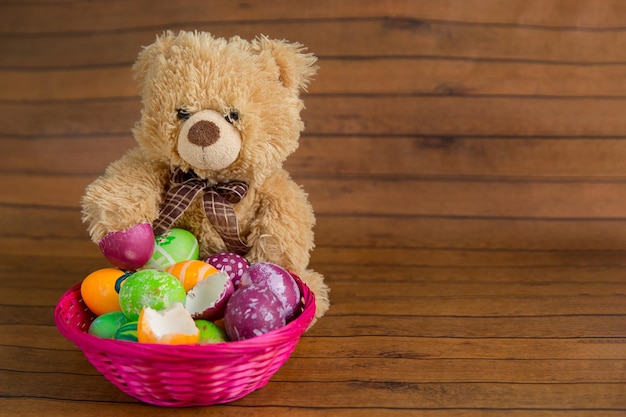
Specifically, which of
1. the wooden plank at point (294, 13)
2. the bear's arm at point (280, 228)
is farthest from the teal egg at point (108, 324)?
the wooden plank at point (294, 13)

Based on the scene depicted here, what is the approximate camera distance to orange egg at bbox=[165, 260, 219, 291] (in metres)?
1.28

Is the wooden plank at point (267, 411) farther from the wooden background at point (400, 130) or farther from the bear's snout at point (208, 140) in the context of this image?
the wooden background at point (400, 130)

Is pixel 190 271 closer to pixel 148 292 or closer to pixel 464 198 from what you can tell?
pixel 148 292

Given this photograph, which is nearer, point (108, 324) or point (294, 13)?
point (108, 324)

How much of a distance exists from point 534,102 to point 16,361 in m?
1.47

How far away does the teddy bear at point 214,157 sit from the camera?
1.32 metres

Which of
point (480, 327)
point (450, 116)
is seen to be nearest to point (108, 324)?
point (480, 327)

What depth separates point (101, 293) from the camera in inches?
51.6

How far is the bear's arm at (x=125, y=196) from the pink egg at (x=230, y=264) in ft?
0.45

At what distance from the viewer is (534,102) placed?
2.04 m

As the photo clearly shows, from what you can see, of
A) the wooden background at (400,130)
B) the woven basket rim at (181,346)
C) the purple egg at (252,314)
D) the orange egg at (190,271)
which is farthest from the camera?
the wooden background at (400,130)

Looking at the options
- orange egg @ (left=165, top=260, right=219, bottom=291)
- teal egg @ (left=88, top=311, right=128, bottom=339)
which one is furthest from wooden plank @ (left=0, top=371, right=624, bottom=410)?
orange egg @ (left=165, top=260, right=219, bottom=291)

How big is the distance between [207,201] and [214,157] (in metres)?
0.12

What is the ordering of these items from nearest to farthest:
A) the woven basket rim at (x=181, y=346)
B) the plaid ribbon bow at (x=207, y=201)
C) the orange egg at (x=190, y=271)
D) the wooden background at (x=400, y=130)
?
the woven basket rim at (x=181, y=346) → the orange egg at (x=190, y=271) → the plaid ribbon bow at (x=207, y=201) → the wooden background at (x=400, y=130)
